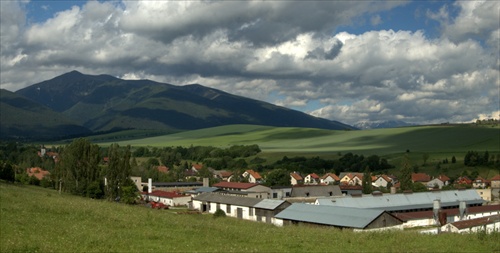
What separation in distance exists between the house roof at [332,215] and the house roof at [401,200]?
38.5ft

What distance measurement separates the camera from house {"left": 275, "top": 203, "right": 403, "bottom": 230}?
4694cm

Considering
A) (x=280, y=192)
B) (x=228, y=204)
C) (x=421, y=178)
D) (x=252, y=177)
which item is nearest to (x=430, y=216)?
(x=228, y=204)

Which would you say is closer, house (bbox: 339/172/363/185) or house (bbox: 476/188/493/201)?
house (bbox: 476/188/493/201)

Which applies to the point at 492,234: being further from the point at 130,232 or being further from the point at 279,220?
the point at 279,220

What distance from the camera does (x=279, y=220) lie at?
60.8m

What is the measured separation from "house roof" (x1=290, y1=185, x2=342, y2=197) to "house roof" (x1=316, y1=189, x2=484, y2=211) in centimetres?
2572

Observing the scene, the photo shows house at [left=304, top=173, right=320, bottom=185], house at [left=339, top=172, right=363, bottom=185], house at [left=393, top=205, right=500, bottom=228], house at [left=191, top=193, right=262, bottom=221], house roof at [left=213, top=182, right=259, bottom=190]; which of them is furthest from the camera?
house at [left=304, top=173, right=320, bottom=185]

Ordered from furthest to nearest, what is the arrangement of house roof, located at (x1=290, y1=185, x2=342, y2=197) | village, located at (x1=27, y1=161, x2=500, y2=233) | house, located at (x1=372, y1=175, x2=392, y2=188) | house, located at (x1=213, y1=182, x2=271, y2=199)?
house, located at (x1=372, y1=175, x2=392, y2=188), house roof, located at (x1=290, y1=185, x2=342, y2=197), house, located at (x1=213, y1=182, x2=271, y2=199), village, located at (x1=27, y1=161, x2=500, y2=233)

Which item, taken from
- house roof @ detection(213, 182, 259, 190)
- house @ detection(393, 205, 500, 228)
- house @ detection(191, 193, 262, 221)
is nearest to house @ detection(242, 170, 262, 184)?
house roof @ detection(213, 182, 259, 190)

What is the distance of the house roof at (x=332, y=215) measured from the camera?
47.3 m

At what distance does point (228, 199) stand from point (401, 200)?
28650 millimetres

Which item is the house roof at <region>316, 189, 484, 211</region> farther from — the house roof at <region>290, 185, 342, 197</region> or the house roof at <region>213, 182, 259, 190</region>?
the house roof at <region>213, 182, 259, 190</region>

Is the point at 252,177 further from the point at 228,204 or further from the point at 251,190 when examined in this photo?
the point at 228,204

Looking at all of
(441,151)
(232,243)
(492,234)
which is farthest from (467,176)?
(232,243)
